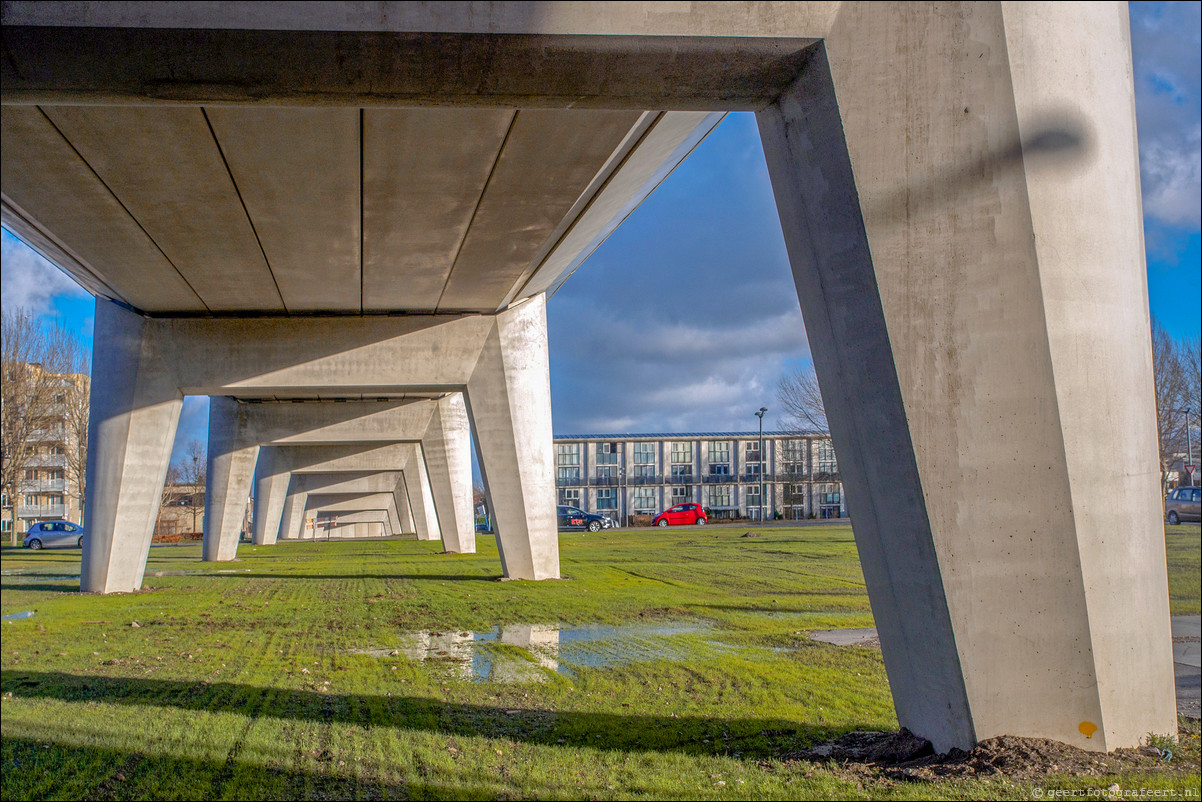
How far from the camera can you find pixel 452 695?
7.40 metres

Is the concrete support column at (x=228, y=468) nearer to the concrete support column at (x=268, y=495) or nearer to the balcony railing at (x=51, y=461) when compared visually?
the concrete support column at (x=268, y=495)

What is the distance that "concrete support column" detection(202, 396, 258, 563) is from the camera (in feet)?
103

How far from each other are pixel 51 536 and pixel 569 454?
4359 centimetres

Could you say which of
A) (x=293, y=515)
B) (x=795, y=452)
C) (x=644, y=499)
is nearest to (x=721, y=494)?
(x=644, y=499)

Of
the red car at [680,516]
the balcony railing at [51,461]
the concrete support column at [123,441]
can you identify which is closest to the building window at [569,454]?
the red car at [680,516]

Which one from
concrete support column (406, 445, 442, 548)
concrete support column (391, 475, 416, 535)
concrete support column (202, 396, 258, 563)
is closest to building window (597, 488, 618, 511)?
concrete support column (391, 475, 416, 535)

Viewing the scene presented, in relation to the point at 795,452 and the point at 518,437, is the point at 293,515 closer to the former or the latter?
the point at 795,452

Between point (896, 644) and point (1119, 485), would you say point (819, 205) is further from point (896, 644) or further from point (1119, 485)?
point (896, 644)

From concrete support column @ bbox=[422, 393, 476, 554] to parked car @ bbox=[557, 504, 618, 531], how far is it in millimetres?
14610

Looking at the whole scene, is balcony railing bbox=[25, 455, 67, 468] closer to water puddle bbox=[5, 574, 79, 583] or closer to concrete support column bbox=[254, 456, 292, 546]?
concrete support column bbox=[254, 456, 292, 546]

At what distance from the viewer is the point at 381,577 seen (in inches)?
807

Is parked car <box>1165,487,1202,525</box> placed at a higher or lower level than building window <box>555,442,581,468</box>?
lower

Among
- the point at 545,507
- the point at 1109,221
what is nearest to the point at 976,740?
the point at 1109,221

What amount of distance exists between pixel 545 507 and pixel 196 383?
299 inches
